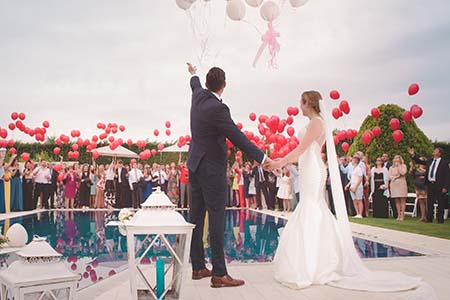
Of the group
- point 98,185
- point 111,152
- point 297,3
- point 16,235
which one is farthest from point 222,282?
point 111,152

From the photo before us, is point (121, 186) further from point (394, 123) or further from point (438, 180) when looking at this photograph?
point (438, 180)

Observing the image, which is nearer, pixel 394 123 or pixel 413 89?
pixel 413 89

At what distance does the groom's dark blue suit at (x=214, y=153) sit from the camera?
12.8 feet

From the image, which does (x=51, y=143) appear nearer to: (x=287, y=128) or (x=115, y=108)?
(x=115, y=108)

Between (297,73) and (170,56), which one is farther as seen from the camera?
(170,56)

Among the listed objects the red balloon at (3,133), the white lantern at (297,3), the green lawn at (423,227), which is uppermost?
the white lantern at (297,3)

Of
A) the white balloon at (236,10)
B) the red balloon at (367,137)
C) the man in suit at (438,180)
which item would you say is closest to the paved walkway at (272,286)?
the white balloon at (236,10)

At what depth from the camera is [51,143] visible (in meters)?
24.1

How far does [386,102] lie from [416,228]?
6.47m

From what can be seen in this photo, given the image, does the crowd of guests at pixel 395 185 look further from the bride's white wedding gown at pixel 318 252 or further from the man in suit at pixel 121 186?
the man in suit at pixel 121 186

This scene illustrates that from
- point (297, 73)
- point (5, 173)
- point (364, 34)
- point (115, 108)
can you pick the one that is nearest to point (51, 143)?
point (115, 108)

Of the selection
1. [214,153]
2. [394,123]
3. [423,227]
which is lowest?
[423,227]

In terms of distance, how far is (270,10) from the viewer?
25.2 ft

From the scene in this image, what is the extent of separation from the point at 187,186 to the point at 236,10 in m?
10.4
